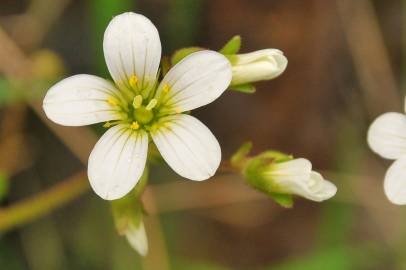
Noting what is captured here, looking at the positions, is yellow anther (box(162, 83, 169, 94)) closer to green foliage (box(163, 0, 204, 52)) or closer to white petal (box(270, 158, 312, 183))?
white petal (box(270, 158, 312, 183))

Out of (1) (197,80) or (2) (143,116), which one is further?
(2) (143,116)

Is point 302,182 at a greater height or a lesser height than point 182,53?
lesser

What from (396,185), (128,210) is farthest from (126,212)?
(396,185)

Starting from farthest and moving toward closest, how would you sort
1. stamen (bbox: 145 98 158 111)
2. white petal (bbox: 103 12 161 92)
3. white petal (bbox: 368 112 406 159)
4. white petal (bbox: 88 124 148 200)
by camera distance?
1. white petal (bbox: 368 112 406 159)
2. stamen (bbox: 145 98 158 111)
3. white petal (bbox: 103 12 161 92)
4. white petal (bbox: 88 124 148 200)

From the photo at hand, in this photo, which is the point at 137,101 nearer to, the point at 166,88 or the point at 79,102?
the point at 166,88

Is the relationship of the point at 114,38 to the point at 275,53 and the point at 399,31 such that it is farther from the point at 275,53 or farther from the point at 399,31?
the point at 399,31

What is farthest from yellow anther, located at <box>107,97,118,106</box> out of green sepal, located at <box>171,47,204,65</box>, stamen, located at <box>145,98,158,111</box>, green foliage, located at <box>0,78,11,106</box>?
green foliage, located at <box>0,78,11,106</box>
